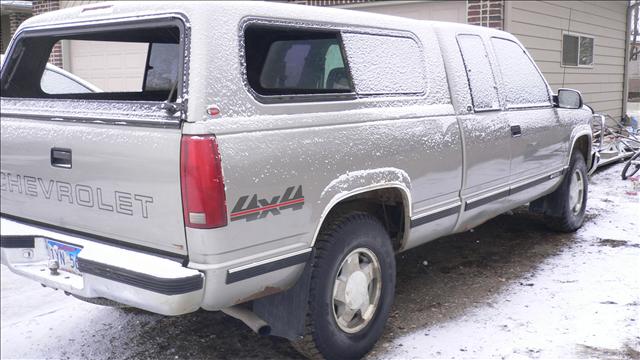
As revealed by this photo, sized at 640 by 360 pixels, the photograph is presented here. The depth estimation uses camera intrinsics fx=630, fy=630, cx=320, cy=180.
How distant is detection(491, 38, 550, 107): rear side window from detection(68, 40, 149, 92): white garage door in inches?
330

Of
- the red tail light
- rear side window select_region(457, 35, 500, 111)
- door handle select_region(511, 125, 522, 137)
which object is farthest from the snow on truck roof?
door handle select_region(511, 125, 522, 137)

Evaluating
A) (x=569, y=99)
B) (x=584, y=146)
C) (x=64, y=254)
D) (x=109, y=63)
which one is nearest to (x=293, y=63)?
(x=64, y=254)

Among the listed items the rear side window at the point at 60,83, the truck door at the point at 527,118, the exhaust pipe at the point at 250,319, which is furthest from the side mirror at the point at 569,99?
the rear side window at the point at 60,83

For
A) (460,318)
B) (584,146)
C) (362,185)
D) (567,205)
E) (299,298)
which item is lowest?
(460,318)

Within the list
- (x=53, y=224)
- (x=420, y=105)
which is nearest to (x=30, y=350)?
(x=53, y=224)

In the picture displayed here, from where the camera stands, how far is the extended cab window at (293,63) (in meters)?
3.93

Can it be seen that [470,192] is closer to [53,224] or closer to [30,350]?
[53,224]

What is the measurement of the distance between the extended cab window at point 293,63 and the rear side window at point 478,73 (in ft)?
3.63

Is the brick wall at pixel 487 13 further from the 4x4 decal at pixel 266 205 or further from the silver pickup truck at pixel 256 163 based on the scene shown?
the 4x4 decal at pixel 266 205

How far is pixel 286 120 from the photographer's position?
121 inches

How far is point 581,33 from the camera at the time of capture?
12820mm

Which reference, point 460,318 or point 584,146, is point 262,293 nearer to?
point 460,318

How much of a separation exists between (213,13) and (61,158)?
112cm

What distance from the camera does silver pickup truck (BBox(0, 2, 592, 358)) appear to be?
281 cm
